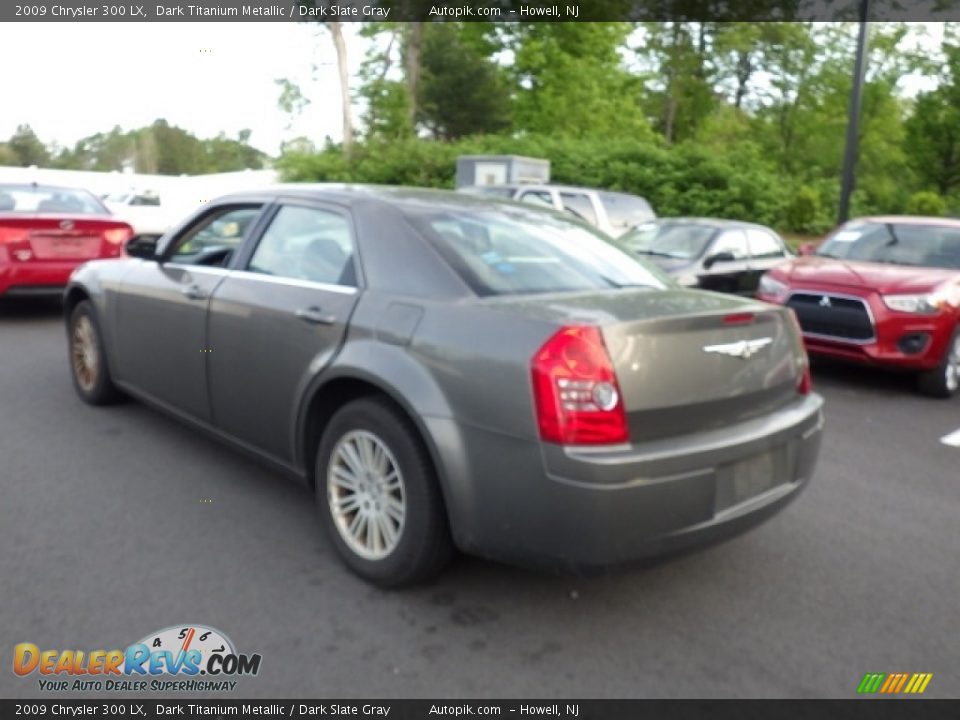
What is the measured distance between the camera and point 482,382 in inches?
120

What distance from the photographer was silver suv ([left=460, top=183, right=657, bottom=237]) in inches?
515

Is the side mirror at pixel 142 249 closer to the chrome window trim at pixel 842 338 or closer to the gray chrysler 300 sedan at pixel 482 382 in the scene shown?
the gray chrysler 300 sedan at pixel 482 382

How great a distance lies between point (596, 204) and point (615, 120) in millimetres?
20864

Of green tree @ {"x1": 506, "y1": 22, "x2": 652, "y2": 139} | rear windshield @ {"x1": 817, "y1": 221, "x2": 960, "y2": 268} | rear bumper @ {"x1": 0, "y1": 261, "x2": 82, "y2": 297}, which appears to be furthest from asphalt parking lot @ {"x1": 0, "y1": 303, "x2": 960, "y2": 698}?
green tree @ {"x1": 506, "y1": 22, "x2": 652, "y2": 139}

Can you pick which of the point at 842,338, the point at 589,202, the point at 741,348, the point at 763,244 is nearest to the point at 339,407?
the point at 741,348

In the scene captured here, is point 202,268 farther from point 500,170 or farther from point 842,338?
point 500,170

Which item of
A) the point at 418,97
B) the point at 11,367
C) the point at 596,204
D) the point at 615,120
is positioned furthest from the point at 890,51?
the point at 11,367

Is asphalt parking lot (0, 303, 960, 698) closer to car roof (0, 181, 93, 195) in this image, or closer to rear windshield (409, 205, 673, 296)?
rear windshield (409, 205, 673, 296)

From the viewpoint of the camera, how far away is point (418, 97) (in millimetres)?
38281

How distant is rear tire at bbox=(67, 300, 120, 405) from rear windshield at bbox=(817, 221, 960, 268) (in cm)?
670

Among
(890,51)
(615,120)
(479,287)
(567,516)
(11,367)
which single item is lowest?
(11,367)

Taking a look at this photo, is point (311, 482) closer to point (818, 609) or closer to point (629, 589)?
point (629, 589)

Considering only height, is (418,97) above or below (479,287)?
above

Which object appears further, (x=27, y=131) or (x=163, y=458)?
(x=27, y=131)
